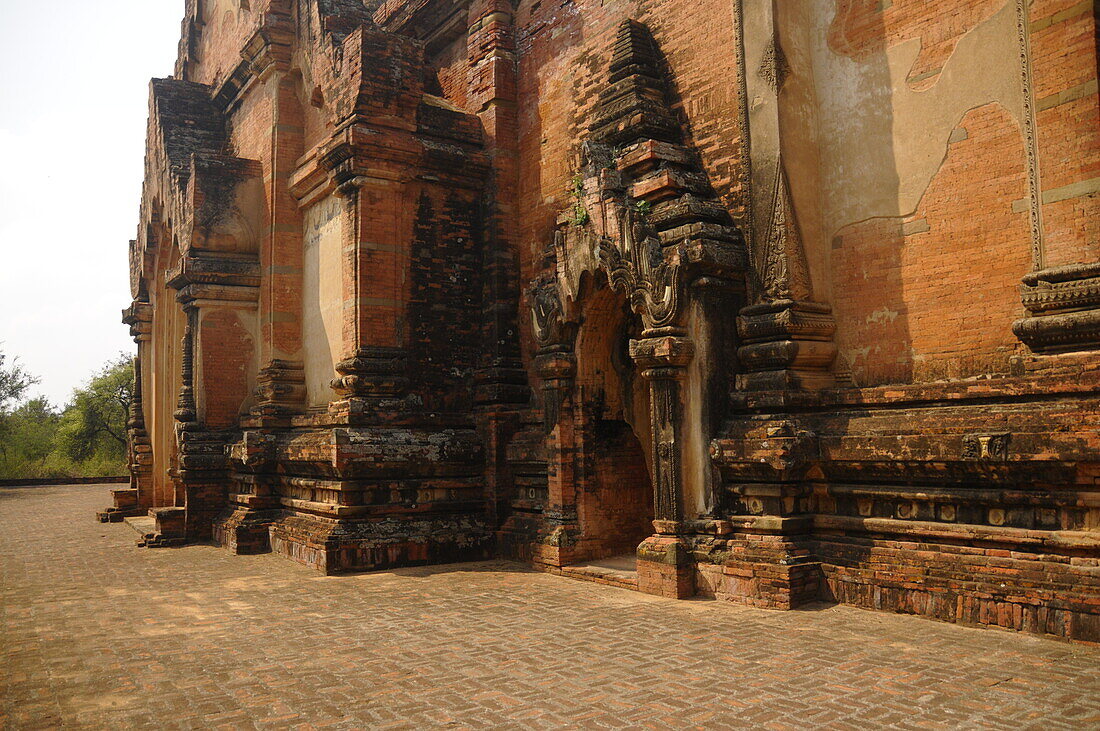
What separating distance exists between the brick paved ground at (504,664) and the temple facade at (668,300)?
0.77 m

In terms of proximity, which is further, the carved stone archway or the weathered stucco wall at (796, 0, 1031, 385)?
the carved stone archway

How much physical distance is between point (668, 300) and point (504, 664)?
12.6 ft

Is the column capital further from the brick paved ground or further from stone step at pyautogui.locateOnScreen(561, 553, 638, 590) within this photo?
the brick paved ground

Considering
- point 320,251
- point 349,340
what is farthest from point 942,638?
point 320,251

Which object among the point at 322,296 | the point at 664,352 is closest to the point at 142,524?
the point at 322,296

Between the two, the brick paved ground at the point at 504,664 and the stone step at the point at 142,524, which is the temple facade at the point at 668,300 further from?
the stone step at the point at 142,524

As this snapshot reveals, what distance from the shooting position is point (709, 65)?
28.8 feet

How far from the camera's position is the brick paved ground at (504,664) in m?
4.57

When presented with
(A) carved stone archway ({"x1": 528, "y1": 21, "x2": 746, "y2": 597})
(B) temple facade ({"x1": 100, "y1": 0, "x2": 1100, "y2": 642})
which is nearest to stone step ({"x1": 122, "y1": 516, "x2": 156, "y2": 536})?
(B) temple facade ({"x1": 100, "y1": 0, "x2": 1100, "y2": 642})

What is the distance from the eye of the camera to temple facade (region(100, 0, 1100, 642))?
20.2 feet

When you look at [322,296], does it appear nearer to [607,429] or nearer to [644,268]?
[607,429]

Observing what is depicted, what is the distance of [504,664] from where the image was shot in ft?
18.5

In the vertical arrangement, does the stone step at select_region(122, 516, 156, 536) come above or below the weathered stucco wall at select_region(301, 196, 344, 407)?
below

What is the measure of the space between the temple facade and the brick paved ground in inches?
30.4
